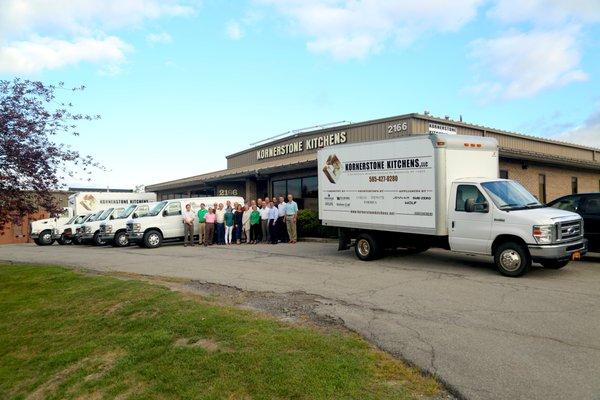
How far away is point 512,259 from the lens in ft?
34.6

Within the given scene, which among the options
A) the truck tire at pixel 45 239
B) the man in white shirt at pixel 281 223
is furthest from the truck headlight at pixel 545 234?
the truck tire at pixel 45 239

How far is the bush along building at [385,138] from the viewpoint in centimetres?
2181

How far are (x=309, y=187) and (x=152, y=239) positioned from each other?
307 inches

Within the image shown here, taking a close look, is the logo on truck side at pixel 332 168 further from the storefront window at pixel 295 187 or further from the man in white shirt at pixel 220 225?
the storefront window at pixel 295 187

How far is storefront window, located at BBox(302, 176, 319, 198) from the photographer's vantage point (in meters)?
24.1

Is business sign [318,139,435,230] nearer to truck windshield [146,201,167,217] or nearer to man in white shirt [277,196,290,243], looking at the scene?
man in white shirt [277,196,290,243]

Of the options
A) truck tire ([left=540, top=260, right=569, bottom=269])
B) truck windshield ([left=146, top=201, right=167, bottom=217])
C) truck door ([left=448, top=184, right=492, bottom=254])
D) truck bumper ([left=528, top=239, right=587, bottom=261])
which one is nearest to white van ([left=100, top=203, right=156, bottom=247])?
truck windshield ([left=146, top=201, right=167, bottom=217])

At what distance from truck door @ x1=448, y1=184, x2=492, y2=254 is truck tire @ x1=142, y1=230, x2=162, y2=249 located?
13.1 metres

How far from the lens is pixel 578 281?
992 centimetres

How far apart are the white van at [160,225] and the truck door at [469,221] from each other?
40.8ft

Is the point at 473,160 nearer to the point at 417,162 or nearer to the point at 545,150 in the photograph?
the point at 417,162

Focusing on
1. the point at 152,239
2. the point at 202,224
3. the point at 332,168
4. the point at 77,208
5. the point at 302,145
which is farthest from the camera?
the point at 77,208

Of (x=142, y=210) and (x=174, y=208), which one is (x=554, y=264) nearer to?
(x=174, y=208)

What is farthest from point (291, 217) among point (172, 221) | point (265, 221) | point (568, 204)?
point (568, 204)
